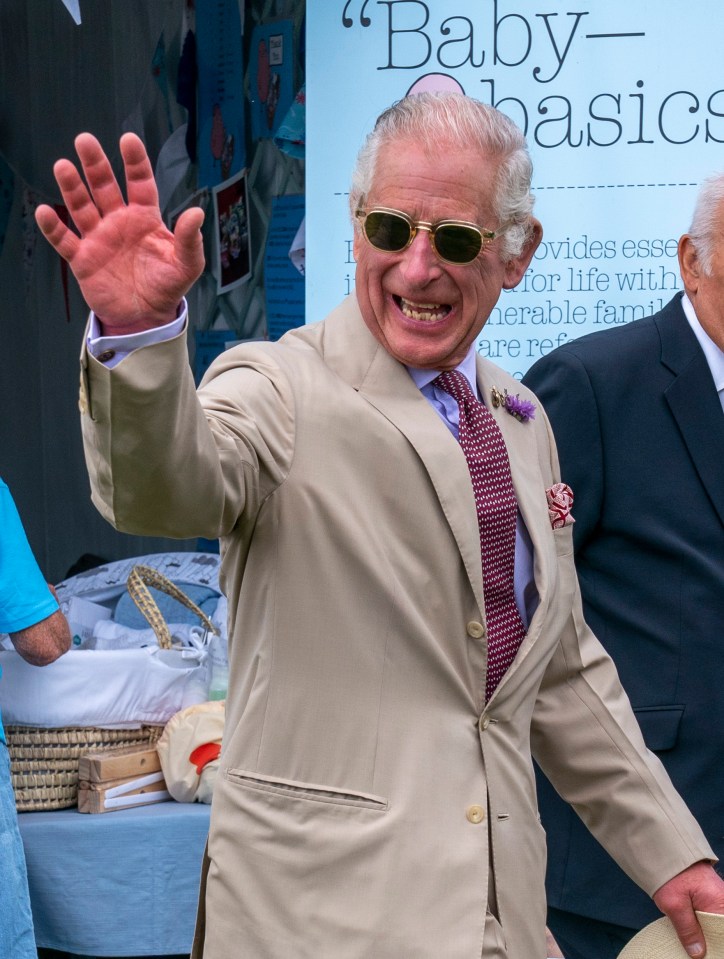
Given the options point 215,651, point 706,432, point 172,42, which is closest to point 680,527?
point 706,432

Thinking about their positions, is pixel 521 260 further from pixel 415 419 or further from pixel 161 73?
pixel 161 73

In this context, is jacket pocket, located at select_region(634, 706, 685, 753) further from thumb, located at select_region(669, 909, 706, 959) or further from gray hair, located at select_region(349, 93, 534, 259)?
gray hair, located at select_region(349, 93, 534, 259)

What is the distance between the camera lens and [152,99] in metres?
5.43

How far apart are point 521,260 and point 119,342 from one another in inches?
31.7

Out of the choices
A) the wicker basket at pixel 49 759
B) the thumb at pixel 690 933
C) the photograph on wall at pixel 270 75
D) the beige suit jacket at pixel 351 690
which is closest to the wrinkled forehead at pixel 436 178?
the beige suit jacket at pixel 351 690

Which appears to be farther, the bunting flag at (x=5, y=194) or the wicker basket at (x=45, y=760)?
the bunting flag at (x=5, y=194)

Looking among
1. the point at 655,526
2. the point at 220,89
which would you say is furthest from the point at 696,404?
the point at 220,89

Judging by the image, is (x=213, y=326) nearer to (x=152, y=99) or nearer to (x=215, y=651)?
(x=152, y=99)

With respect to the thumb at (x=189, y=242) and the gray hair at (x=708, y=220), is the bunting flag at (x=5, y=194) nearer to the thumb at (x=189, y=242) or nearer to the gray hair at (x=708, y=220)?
the gray hair at (x=708, y=220)

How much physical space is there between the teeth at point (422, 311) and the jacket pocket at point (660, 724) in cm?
108

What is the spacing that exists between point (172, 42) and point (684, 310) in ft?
11.0

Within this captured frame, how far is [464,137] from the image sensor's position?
68.9 inches

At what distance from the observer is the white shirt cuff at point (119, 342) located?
4.26 feet

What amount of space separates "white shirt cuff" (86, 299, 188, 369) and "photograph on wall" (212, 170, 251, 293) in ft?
13.3
